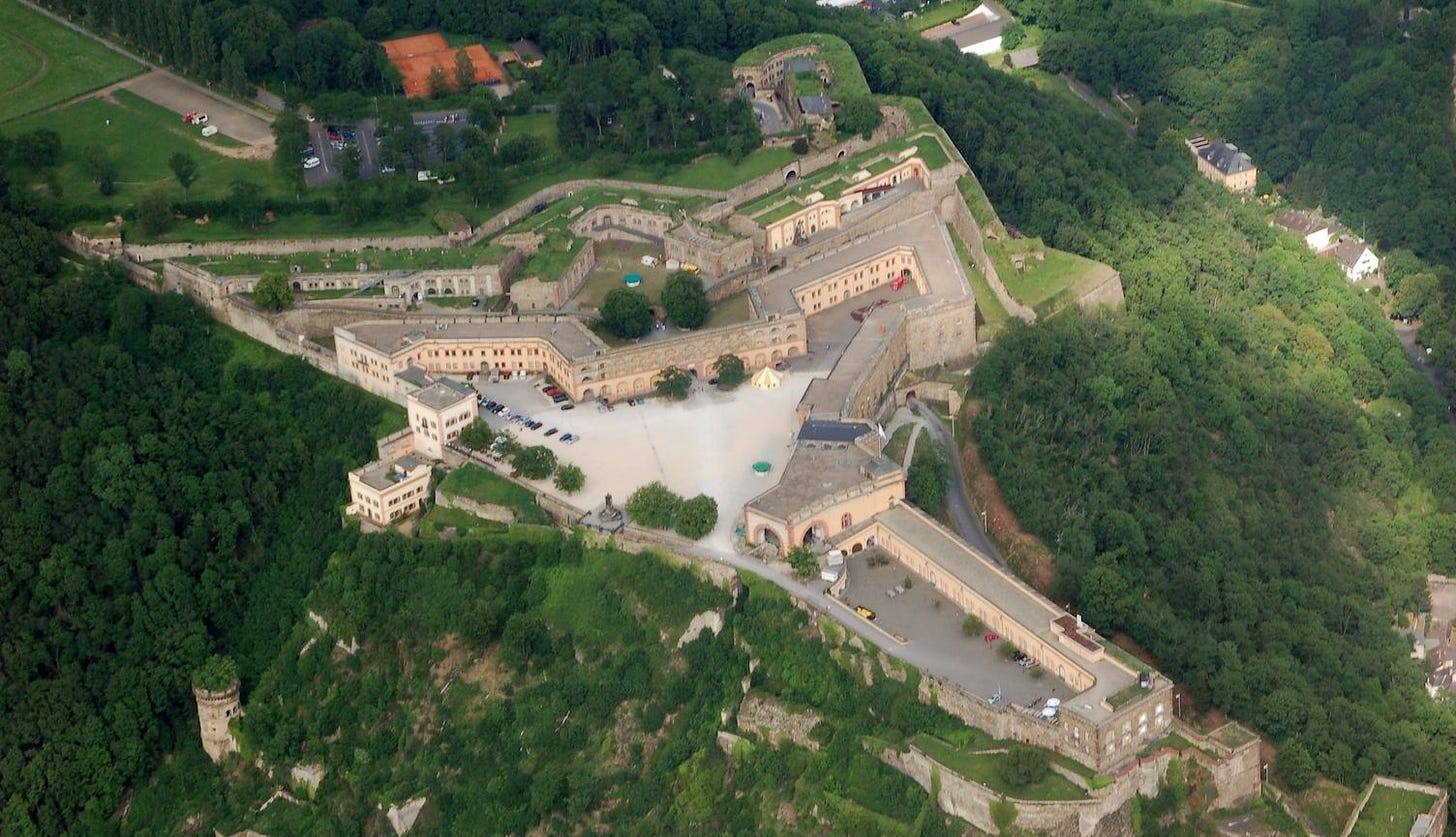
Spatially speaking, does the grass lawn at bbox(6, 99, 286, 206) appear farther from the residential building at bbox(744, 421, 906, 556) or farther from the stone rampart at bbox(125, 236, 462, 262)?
the residential building at bbox(744, 421, 906, 556)

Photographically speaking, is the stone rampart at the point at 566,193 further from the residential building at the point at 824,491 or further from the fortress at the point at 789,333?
the residential building at the point at 824,491

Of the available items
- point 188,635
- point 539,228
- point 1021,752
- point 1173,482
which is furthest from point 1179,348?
point 188,635

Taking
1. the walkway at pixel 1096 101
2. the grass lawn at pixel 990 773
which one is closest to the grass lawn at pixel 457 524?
the grass lawn at pixel 990 773

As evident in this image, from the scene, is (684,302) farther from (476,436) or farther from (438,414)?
(438,414)

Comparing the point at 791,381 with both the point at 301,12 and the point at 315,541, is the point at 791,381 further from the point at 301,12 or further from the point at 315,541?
the point at 301,12

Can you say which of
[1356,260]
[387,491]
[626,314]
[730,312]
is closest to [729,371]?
[626,314]
